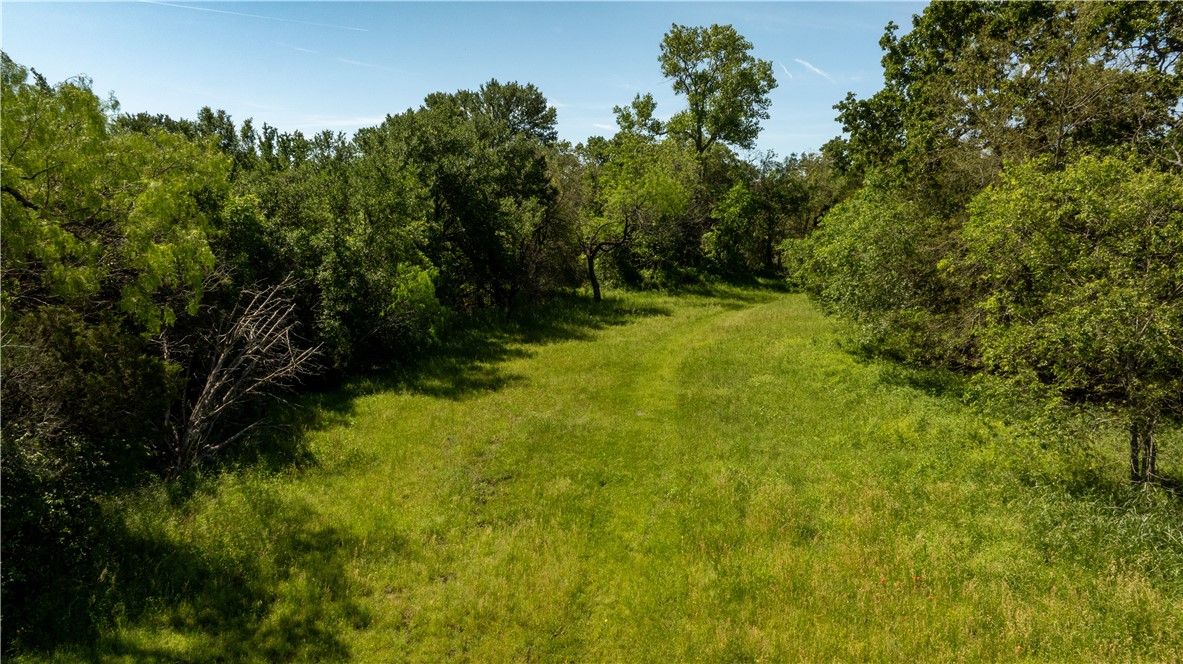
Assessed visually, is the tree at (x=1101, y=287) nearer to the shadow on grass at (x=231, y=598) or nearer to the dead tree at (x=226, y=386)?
the shadow on grass at (x=231, y=598)

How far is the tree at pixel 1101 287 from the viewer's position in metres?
9.37

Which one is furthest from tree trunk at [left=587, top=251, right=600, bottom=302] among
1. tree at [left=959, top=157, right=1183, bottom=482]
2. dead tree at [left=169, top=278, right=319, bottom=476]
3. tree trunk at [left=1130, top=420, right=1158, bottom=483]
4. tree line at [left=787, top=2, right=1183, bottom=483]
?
tree trunk at [left=1130, top=420, right=1158, bottom=483]

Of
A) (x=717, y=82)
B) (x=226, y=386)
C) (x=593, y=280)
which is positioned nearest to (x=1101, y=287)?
(x=226, y=386)

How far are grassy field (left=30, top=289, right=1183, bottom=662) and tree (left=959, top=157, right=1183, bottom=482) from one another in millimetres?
1862

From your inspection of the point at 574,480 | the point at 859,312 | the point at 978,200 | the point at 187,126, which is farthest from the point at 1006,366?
A: the point at 187,126

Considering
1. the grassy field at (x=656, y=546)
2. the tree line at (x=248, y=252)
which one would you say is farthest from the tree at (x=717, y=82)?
the grassy field at (x=656, y=546)

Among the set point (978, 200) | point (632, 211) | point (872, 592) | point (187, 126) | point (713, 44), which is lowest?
point (872, 592)

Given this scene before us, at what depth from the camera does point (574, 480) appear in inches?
514

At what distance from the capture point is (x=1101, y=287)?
987cm

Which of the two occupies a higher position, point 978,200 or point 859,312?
point 978,200

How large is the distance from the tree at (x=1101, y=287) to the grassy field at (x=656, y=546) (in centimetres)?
186

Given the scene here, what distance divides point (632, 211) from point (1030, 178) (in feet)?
84.2

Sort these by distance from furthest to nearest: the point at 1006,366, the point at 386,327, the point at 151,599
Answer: the point at 386,327
the point at 1006,366
the point at 151,599

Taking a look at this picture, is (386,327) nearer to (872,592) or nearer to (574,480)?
(574,480)
